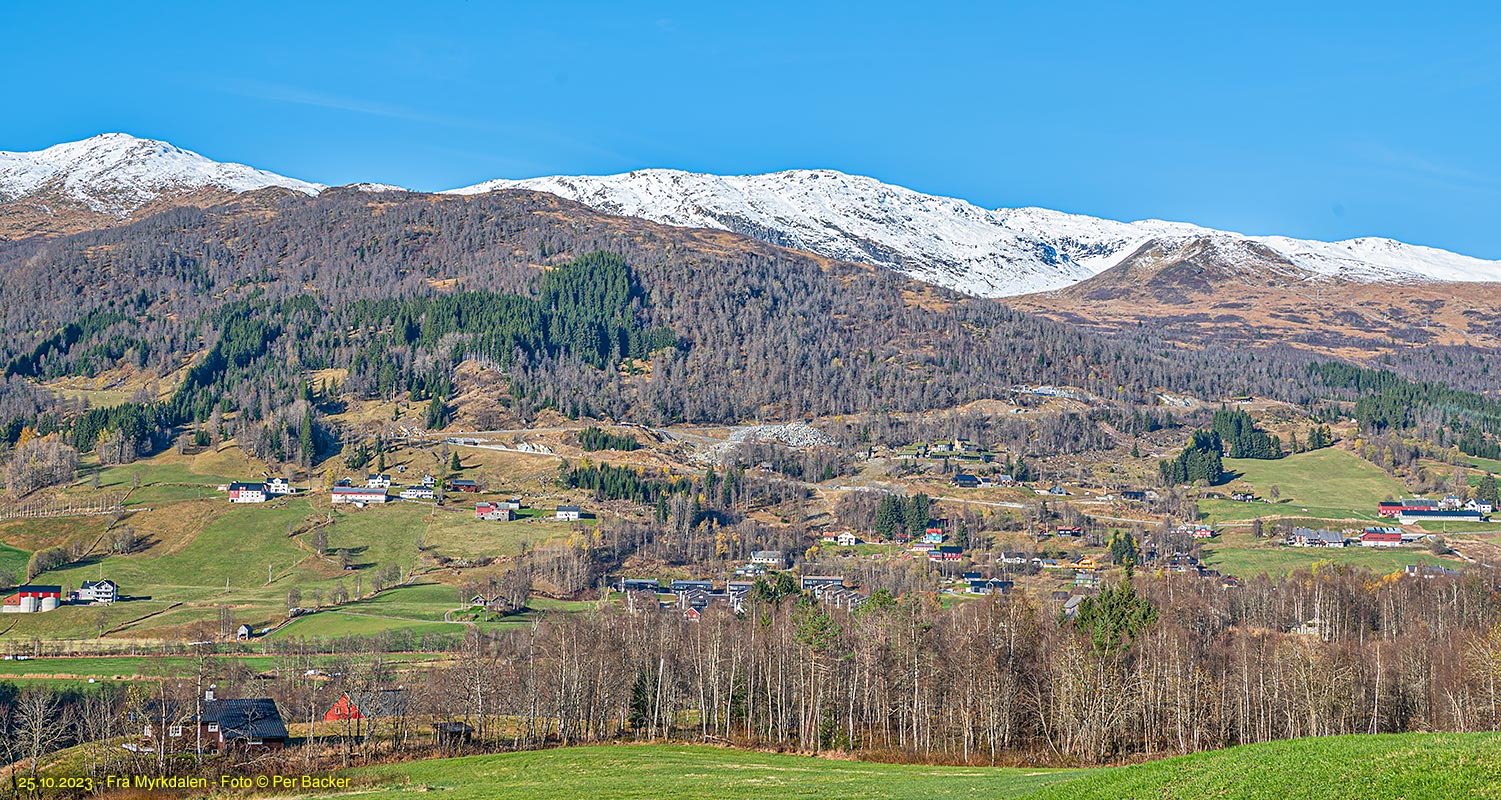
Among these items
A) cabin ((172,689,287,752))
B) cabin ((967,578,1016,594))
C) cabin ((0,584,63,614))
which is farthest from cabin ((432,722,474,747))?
cabin ((967,578,1016,594))

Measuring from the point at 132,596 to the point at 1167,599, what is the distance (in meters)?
125

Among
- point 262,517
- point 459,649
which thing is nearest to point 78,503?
point 262,517

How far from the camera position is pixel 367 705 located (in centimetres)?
7794

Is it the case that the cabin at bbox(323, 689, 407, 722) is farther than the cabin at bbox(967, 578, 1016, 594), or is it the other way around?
the cabin at bbox(967, 578, 1016, 594)

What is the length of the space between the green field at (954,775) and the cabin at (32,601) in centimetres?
10811

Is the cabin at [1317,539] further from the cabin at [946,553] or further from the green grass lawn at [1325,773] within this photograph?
the green grass lawn at [1325,773]

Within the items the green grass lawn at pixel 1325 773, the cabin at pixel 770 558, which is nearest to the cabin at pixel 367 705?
the green grass lawn at pixel 1325 773

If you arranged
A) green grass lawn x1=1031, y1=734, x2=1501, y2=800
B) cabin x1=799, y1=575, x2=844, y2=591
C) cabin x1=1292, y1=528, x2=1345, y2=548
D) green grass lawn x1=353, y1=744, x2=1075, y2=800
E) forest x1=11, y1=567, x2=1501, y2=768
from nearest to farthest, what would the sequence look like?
green grass lawn x1=1031, y1=734, x2=1501, y2=800 < green grass lawn x1=353, y1=744, x2=1075, y2=800 < forest x1=11, y1=567, x2=1501, y2=768 < cabin x1=799, y1=575, x2=844, y2=591 < cabin x1=1292, y1=528, x2=1345, y2=548

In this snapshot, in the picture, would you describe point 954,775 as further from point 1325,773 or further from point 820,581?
point 820,581

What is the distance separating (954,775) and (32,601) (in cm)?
13491

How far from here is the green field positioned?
30312 mm

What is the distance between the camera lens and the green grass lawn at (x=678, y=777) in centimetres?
4594

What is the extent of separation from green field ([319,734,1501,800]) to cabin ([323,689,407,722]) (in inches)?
496

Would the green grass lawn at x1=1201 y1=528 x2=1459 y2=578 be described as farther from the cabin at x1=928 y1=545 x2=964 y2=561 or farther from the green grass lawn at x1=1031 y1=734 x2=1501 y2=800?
the green grass lawn at x1=1031 y1=734 x2=1501 y2=800
